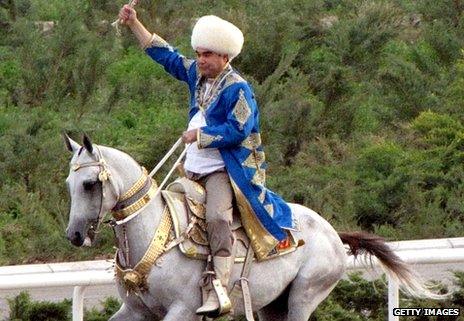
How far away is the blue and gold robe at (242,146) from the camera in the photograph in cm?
828

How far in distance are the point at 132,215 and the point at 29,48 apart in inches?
451

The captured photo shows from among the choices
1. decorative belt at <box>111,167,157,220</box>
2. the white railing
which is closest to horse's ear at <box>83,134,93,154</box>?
decorative belt at <box>111,167,157,220</box>

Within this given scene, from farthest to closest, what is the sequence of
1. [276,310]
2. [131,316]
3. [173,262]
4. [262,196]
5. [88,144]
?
[276,310], [262,196], [131,316], [173,262], [88,144]

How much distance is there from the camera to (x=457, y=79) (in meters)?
17.7

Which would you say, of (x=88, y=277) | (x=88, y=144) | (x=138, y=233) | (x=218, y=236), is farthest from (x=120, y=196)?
(x=88, y=277)

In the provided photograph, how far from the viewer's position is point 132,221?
8242mm

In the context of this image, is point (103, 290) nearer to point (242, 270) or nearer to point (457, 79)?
point (242, 270)

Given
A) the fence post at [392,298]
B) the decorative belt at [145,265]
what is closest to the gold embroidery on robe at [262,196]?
the decorative belt at [145,265]

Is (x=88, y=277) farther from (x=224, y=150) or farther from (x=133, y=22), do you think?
(x=133, y=22)

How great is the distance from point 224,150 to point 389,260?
146 centimetres

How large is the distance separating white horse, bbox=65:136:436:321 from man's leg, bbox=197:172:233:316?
11 cm

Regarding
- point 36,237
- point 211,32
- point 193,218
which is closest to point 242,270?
point 193,218

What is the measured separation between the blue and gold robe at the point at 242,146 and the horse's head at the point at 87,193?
0.54 meters

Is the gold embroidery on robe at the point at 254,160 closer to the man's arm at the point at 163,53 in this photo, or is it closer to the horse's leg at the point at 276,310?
the man's arm at the point at 163,53
